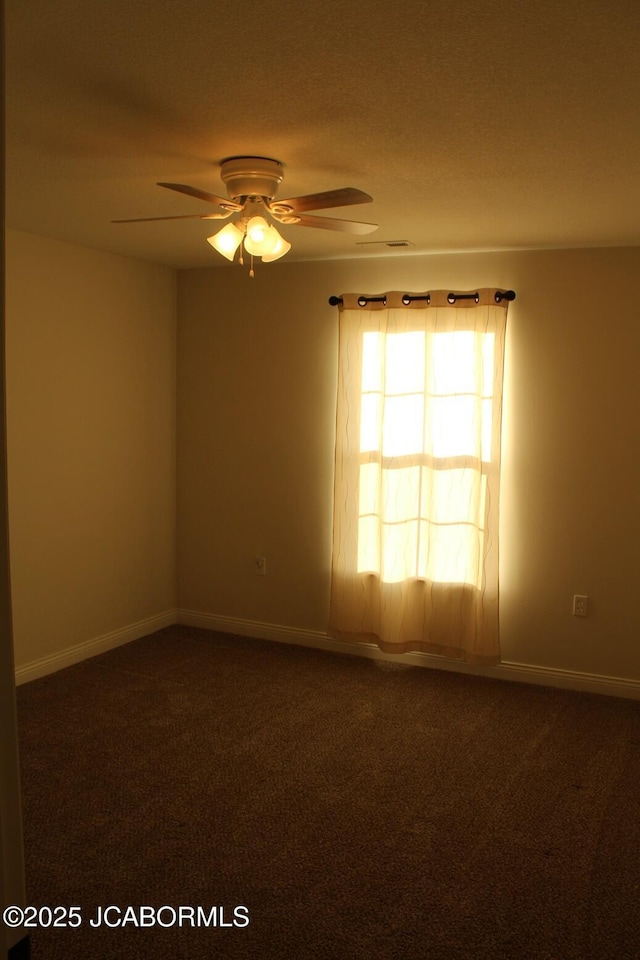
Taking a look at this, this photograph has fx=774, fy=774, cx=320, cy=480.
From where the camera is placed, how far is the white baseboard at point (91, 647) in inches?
172

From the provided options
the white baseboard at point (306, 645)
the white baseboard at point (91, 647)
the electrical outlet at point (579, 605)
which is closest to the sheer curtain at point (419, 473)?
the white baseboard at point (306, 645)

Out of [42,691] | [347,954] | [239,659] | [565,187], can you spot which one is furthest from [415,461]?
[347,954]

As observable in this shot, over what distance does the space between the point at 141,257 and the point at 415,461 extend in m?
2.17

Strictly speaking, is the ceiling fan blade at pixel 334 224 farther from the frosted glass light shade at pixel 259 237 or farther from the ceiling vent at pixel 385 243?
the ceiling vent at pixel 385 243

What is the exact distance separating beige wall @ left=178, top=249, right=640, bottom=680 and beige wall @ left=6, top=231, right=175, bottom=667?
9.1 inches

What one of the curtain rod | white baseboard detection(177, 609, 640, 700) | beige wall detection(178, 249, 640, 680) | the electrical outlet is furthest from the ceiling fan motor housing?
white baseboard detection(177, 609, 640, 700)

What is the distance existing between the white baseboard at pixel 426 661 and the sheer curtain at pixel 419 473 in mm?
106

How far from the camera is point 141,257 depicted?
4.92m

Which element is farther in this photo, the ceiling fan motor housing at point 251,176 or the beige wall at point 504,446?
the beige wall at point 504,446

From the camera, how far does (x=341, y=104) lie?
2.23 m

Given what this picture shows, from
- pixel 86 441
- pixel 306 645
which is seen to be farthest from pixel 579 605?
pixel 86 441

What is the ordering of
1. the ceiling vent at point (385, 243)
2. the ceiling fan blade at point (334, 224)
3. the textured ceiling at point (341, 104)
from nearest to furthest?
1. the textured ceiling at point (341, 104)
2. the ceiling fan blade at point (334, 224)
3. the ceiling vent at point (385, 243)

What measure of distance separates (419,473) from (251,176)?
2.25 meters

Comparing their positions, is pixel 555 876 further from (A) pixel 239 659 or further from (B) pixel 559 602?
(A) pixel 239 659
